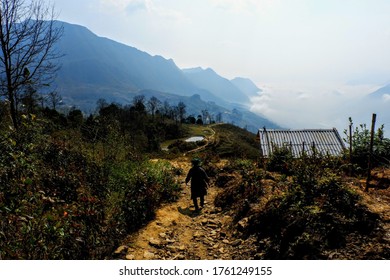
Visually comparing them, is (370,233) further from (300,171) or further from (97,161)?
(97,161)

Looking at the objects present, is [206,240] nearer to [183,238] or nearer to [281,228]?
[183,238]

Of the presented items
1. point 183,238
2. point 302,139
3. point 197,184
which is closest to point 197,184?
point 197,184

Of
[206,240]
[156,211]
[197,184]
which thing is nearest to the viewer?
[206,240]

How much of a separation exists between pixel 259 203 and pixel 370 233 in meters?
3.16

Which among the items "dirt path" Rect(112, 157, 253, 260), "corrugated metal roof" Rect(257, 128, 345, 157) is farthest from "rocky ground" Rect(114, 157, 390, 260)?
"corrugated metal roof" Rect(257, 128, 345, 157)

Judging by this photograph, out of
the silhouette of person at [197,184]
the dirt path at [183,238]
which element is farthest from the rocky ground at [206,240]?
the silhouette of person at [197,184]

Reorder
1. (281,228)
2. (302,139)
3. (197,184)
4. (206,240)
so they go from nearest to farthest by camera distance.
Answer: (281,228) < (206,240) < (197,184) < (302,139)

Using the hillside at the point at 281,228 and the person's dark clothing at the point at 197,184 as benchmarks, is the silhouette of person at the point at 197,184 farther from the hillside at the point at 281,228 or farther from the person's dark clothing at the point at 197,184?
the hillside at the point at 281,228

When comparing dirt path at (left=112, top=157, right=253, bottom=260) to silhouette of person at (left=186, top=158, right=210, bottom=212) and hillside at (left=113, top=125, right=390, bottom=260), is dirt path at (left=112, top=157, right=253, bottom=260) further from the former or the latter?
silhouette of person at (left=186, top=158, right=210, bottom=212)

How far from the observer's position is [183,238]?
6.81 m

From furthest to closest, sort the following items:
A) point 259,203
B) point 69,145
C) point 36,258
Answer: point 69,145, point 259,203, point 36,258

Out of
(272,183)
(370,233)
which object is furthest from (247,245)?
(272,183)
